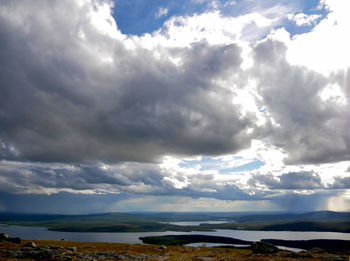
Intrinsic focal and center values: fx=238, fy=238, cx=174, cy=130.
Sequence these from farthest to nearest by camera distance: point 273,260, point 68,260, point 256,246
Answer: point 256,246 < point 273,260 < point 68,260

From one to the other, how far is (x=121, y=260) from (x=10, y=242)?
44666mm

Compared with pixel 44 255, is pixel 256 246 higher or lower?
lower

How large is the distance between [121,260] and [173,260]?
12192 millimetres

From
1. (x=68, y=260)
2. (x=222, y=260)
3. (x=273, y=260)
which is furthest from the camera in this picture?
(x=222, y=260)

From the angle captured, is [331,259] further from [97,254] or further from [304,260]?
[97,254]

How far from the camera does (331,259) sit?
53219mm

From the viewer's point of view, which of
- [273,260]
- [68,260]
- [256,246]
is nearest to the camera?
[68,260]

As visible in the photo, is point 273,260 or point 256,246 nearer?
point 273,260

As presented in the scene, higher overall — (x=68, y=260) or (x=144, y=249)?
(x=68, y=260)

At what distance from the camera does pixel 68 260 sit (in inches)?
1827

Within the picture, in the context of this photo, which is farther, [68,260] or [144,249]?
[144,249]

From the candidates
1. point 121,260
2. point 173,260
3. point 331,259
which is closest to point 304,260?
point 331,259

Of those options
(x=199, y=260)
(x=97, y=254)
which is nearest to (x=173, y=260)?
(x=199, y=260)

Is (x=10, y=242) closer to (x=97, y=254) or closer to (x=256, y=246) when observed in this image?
(x=97, y=254)
